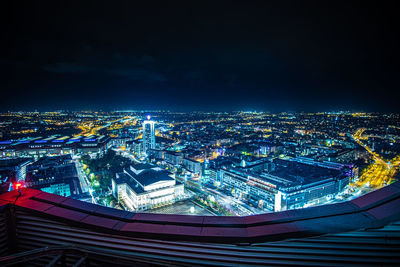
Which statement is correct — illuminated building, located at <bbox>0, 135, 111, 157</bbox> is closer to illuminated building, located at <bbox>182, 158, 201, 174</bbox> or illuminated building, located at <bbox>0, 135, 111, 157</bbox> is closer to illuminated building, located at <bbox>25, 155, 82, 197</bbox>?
illuminated building, located at <bbox>25, 155, 82, 197</bbox>

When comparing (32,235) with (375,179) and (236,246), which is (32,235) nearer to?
(236,246)

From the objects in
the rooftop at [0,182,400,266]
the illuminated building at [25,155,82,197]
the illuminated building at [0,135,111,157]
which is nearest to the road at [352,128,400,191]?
the rooftop at [0,182,400,266]

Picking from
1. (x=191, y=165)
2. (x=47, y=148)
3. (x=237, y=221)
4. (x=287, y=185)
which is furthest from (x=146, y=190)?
(x=47, y=148)

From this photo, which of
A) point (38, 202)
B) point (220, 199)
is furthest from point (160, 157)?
point (38, 202)

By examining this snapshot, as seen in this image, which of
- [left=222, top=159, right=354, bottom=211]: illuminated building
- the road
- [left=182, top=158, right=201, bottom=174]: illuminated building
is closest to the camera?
[left=222, top=159, right=354, bottom=211]: illuminated building

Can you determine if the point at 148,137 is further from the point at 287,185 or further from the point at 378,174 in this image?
the point at 378,174

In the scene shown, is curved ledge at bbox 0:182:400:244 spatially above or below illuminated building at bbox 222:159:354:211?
above

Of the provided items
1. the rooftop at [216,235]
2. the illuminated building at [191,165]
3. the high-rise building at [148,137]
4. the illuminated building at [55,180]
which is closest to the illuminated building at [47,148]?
the high-rise building at [148,137]
